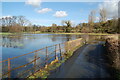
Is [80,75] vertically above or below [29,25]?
below

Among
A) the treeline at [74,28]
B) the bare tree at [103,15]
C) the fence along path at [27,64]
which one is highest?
the bare tree at [103,15]

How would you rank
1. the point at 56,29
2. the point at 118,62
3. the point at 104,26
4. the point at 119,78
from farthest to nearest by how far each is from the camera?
the point at 56,29 → the point at 104,26 → the point at 118,62 → the point at 119,78

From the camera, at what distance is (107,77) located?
13.6 feet

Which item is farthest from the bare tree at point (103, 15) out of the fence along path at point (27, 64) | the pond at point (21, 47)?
the fence along path at point (27, 64)

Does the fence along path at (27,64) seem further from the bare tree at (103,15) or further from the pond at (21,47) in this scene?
the bare tree at (103,15)

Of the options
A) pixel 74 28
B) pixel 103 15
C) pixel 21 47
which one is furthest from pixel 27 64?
pixel 74 28

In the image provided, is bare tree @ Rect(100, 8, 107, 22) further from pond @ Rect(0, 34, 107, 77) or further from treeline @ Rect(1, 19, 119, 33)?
pond @ Rect(0, 34, 107, 77)

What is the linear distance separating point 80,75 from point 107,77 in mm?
1148

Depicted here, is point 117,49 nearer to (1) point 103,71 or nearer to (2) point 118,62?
(2) point 118,62

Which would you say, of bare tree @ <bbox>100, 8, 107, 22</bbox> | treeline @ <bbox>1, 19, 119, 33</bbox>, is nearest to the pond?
treeline @ <bbox>1, 19, 119, 33</bbox>

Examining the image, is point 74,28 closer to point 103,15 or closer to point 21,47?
point 103,15

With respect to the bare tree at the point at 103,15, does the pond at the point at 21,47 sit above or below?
below

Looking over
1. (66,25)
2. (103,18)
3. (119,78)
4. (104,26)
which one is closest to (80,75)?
(119,78)

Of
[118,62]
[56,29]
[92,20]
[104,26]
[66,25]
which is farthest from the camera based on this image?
[56,29]
